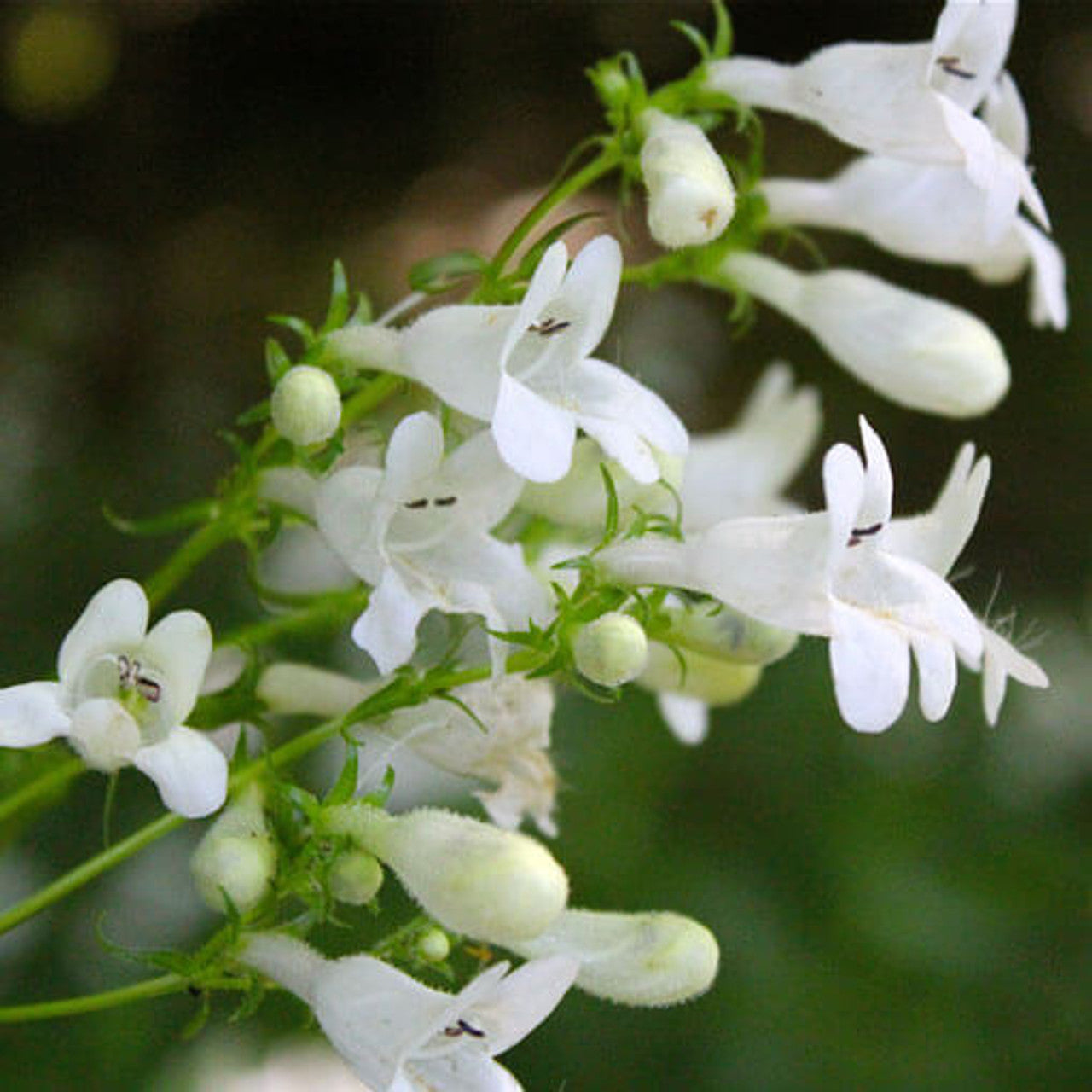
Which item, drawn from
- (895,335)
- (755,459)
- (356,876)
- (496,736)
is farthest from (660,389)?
(356,876)

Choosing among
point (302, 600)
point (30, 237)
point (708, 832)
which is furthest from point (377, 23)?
point (302, 600)

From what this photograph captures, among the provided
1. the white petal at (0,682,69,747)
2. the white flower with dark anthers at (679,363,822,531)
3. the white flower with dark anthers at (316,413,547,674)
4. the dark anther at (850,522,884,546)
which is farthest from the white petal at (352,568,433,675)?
the white flower with dark anthers at (679,363,822,531)

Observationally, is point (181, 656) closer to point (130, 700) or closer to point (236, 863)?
point (130, 700)

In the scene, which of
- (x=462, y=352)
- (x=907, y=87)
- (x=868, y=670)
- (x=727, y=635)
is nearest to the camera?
(x=868, y=670)

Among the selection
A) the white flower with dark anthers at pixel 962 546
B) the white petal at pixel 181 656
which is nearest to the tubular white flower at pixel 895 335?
the white flower with dark anthers at pixel 962 546

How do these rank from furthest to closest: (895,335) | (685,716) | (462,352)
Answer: (685,716), (895,335), (462,352)

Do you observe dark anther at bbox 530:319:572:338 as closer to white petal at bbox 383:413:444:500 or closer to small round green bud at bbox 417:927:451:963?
white petal at bbox 383:413:444:500

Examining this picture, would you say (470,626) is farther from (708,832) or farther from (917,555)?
(708,832)
